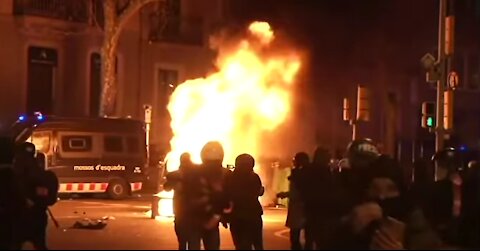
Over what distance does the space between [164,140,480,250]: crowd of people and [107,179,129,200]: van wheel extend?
48.8ft

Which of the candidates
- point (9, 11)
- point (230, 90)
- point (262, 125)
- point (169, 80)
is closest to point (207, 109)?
point (230, 90)

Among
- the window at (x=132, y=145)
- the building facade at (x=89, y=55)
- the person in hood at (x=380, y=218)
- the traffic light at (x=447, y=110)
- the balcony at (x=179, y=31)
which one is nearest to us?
the person in hood at (x=380, y=218)

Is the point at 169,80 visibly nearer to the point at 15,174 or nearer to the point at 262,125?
the point at 262,125

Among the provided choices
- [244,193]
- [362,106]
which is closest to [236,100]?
[362,106]

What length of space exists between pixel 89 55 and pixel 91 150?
808 centimetres

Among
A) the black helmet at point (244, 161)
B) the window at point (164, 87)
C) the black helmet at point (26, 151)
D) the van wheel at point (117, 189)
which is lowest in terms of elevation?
the van wheel at point (117, 189)

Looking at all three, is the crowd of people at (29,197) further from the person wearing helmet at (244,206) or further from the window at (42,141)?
the window at (42,141)

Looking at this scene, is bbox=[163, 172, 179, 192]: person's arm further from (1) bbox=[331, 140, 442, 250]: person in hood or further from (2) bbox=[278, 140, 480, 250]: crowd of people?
(1) bbox=[331, 140, 442, 250]: person in hood

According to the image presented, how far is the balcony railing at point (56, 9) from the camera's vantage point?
33.3m

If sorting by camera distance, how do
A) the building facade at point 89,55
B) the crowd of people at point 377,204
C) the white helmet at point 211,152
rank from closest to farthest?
1. the crowd of people at point 377,204
2. the white helmet at point 211,152
3. the building facade at point 89,55

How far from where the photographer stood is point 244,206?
41.5 feet

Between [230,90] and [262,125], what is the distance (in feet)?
14.2

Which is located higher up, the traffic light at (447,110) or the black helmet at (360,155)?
the traffic light at (447,110)

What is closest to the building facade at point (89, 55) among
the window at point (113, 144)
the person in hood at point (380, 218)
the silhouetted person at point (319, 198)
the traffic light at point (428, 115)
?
the window at point (113, 144)
